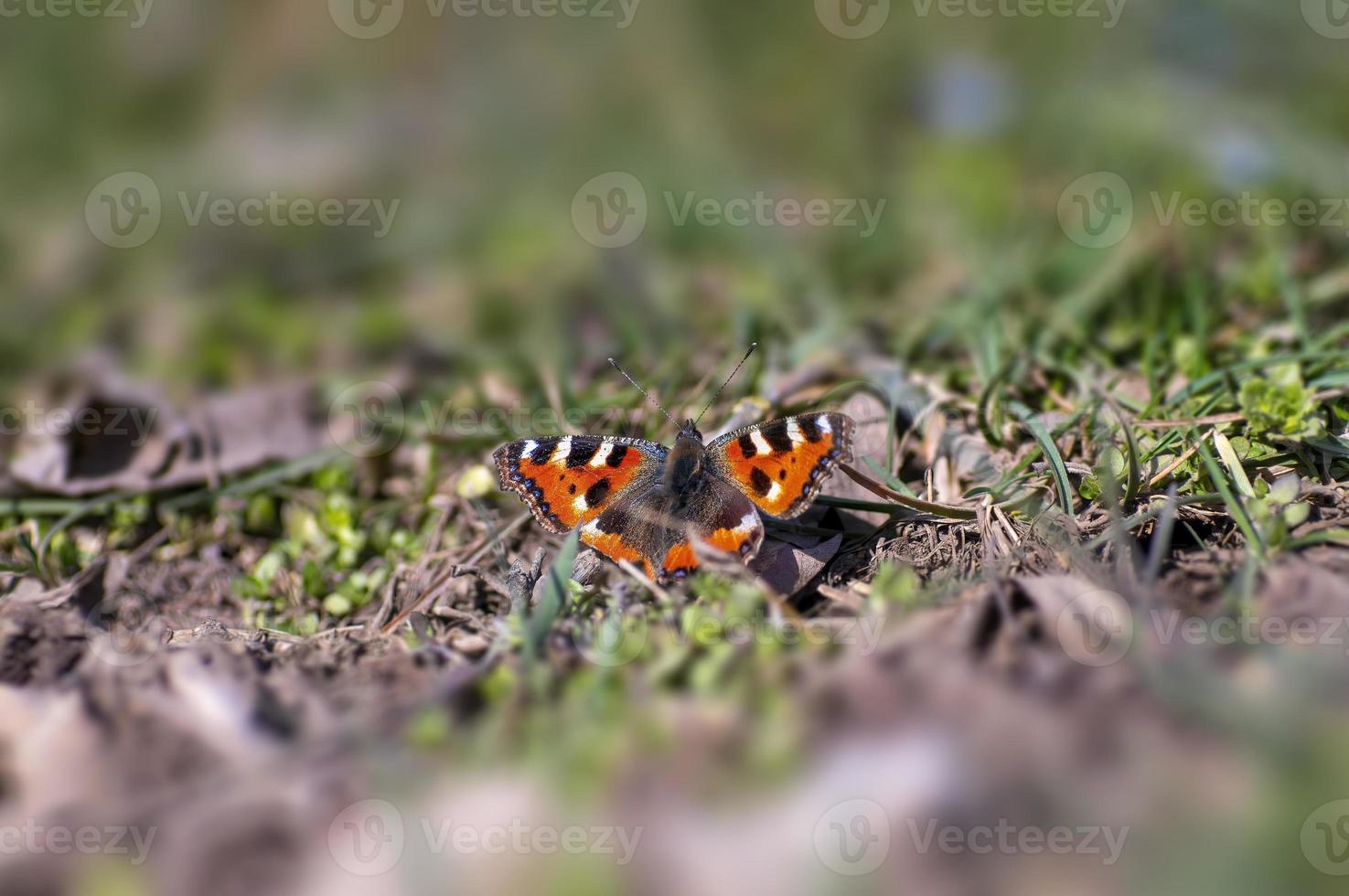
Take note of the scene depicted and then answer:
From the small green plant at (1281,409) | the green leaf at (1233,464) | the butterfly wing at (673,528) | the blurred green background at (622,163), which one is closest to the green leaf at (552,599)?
the butterfly wing at (673,528)

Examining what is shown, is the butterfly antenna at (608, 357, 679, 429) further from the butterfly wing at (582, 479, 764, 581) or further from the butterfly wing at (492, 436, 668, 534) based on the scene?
the butterfly wing at (582, 479, 764, 581)

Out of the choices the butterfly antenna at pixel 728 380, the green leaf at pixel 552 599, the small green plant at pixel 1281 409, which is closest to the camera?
the green leaf at pixel 552 599

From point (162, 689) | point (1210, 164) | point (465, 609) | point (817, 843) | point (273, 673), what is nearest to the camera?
point (817, 843)

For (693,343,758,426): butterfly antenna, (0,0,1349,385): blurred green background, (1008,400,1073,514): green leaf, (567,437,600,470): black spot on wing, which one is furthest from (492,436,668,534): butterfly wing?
(1008,400,1073,514): green leaf

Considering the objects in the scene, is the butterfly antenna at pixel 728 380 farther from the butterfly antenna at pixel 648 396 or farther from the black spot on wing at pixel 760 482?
the black spot on wing at pixel 760 482

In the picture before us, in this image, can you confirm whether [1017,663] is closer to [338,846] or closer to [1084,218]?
[338,846]

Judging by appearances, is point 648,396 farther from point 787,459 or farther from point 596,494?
point 787,459

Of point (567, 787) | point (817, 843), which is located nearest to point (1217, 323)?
point (817, 843)
